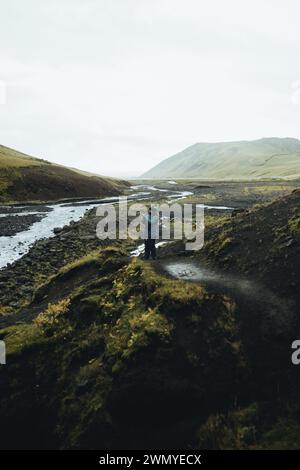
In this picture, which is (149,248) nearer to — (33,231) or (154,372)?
(154,372)

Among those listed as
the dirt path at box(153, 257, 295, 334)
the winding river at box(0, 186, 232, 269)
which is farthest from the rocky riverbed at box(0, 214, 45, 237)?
the dirt path at box(153, 257, 295, 334)

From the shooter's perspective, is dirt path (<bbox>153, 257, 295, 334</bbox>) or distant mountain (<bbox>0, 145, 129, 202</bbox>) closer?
dirt path (<bbox>153, 257, 295, 334</bbox>)

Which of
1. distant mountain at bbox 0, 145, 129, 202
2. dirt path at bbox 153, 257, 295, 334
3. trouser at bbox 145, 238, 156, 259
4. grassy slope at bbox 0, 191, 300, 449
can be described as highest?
distant mountain at bbox 0, 145, 129, 202

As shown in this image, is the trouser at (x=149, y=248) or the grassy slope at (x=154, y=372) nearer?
the grassy slope at (x=154, y=372)

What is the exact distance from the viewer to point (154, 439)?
1159cm

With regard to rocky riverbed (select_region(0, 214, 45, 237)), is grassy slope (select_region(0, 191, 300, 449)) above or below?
below

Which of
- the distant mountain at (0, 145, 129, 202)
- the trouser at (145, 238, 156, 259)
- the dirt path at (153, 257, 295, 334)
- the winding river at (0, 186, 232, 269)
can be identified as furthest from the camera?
the distant mountain at (0, 145, 129, 202)

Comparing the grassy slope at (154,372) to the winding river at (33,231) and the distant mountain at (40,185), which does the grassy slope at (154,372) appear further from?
the distant mountain at (40,185)

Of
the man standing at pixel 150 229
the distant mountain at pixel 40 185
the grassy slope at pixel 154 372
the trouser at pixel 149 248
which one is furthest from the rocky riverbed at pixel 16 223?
the grassy slope at pixel 154 372

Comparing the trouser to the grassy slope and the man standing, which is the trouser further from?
the grassy slope

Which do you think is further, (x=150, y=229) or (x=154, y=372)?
(x=150, y=229)

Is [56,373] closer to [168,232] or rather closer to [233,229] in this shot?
[233,229]

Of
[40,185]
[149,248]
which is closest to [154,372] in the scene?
[149,248]
